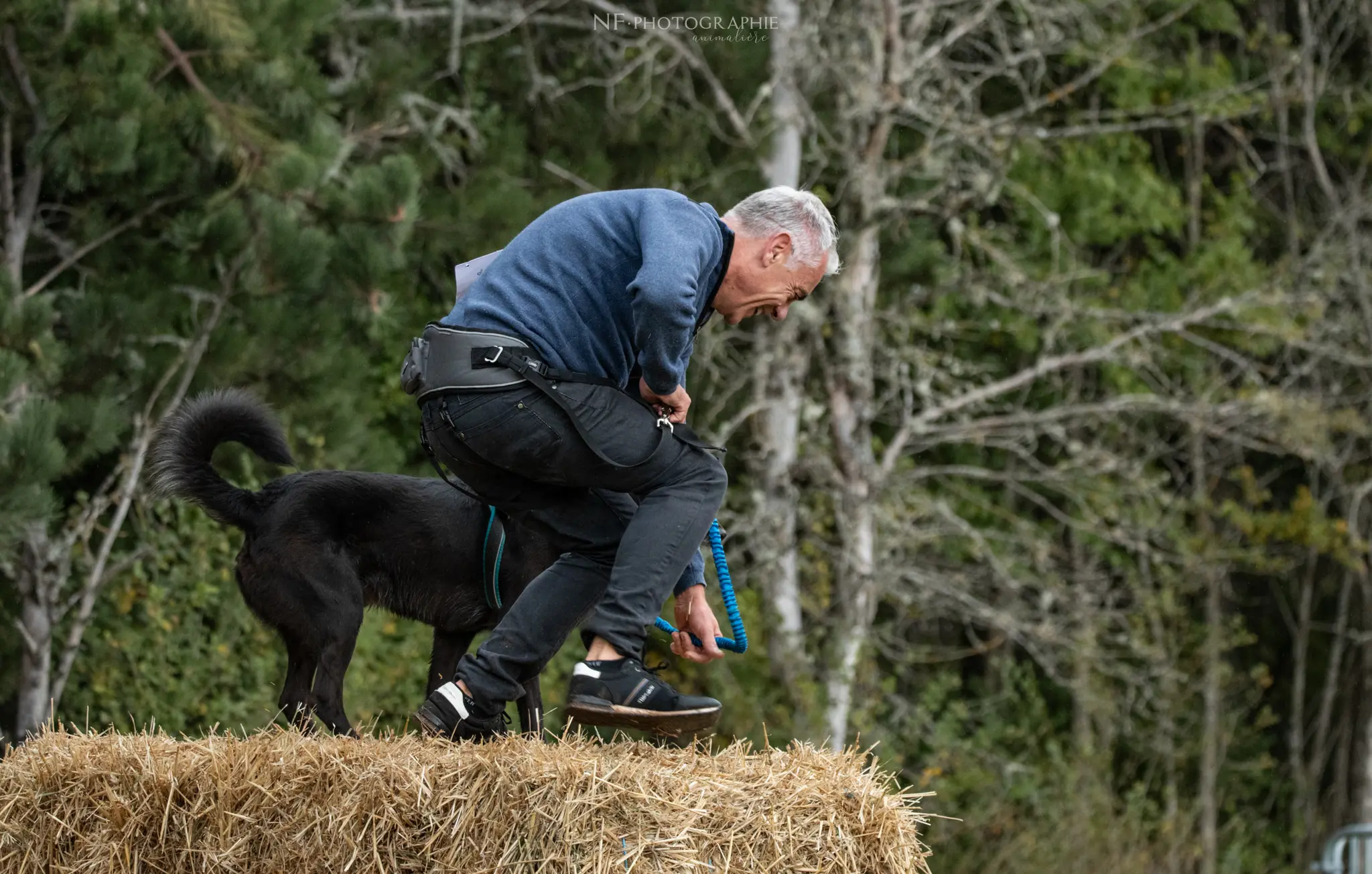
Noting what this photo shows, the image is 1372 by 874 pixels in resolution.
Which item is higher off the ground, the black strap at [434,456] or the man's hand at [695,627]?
the black strap at [434,456]

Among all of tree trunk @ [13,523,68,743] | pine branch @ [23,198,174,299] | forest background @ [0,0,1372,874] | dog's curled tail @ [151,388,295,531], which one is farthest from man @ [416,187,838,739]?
pine branch @ [23,198,174,299]

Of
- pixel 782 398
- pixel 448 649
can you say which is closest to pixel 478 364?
pixel 448 649

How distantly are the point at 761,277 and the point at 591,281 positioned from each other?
40cm

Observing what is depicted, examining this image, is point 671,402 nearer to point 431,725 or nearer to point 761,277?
point 761,277

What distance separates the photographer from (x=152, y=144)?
22.4 ft

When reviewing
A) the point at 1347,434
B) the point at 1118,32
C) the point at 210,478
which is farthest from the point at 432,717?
the point at 1347,434

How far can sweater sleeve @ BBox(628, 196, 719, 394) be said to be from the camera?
3.39 meters

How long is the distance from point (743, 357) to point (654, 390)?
24.5 feet

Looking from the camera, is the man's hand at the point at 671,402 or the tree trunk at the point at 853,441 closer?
the man's hand at the point at 671,402

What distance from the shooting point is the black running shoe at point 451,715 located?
11.9 ft

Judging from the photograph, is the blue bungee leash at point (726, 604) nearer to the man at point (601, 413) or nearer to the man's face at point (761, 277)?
the man at point (601, 413)

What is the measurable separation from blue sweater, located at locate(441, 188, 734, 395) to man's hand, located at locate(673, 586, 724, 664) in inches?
22.2

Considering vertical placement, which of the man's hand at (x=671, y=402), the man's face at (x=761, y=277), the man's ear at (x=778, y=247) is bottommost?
the man's hand at (x=671, y=402)

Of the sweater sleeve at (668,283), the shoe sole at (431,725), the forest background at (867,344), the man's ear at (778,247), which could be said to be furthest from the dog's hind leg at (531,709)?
the man's ear at (778,247)
